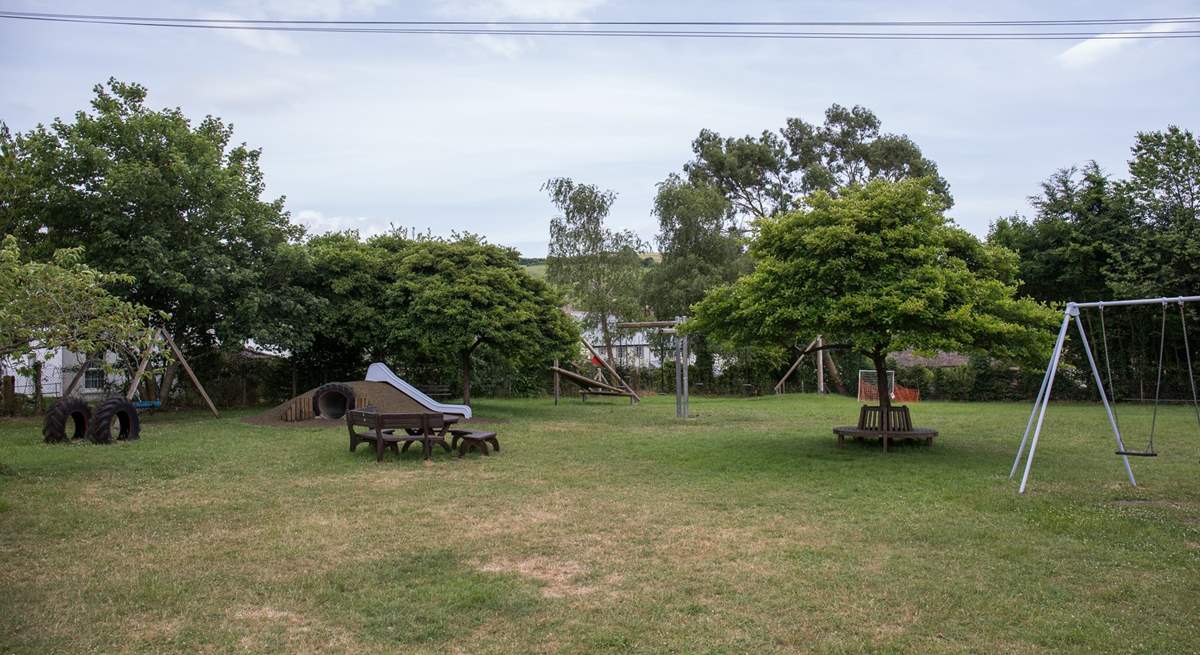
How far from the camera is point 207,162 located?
Answer: 777 inches

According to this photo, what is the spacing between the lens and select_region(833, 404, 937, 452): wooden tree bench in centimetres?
1377

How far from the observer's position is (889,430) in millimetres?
13938

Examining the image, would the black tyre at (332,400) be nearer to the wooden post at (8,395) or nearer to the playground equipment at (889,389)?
the wooden post at (8,395)

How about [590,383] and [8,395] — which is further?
[590,383]

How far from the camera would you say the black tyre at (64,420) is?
14.3 meters

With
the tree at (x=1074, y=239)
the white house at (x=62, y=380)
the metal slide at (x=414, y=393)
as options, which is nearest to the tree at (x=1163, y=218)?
the tree at (x=1074, y=239)

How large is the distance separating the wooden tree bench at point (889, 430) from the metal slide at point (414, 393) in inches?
286

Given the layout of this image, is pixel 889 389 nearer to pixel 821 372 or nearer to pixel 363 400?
pixel 821 372

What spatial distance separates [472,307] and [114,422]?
8.33 metres

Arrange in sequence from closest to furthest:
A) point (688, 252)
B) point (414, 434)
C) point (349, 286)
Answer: point (414, 434) < point (349, 286) < point (688, 252)

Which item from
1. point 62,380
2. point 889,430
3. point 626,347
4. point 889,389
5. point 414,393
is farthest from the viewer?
point 626,347

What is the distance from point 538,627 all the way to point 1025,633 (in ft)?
9.76

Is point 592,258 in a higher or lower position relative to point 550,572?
higher

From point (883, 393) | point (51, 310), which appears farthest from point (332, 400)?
point (883, 393)
